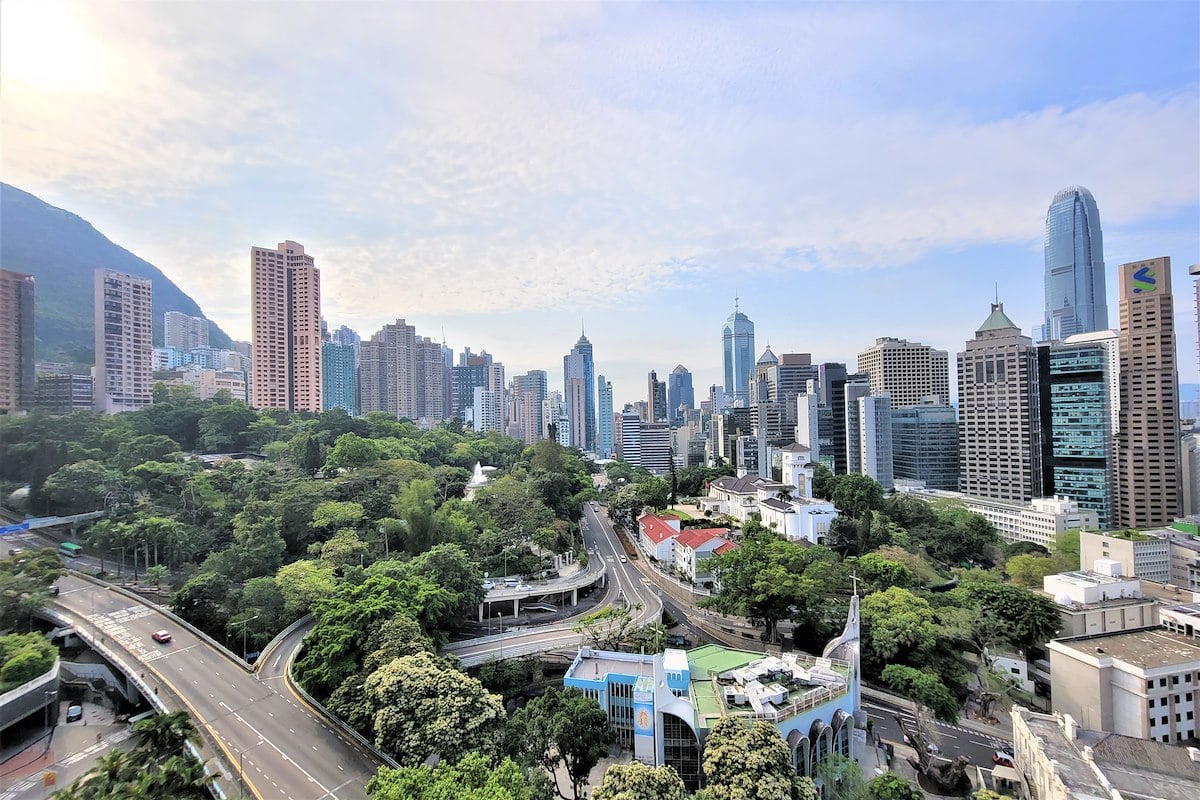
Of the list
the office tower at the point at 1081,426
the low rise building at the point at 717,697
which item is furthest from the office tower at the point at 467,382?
the low rise building at the point at 717,697

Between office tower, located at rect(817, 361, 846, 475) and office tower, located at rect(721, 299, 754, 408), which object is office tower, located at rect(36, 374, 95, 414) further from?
office tower, located at rect(721, 299, 754, 408)

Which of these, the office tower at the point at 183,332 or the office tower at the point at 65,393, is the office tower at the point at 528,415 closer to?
the office tower at the point at 183,332

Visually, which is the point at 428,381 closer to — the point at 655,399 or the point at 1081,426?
the point at 655,399

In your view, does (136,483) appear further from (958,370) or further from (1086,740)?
(958,370)

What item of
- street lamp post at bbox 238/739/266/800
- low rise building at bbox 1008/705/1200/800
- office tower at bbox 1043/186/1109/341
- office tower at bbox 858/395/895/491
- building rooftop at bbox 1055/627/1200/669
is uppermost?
office tower at bbox 1043/186/1109/341

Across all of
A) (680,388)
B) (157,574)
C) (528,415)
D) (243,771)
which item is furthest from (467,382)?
(243,771)

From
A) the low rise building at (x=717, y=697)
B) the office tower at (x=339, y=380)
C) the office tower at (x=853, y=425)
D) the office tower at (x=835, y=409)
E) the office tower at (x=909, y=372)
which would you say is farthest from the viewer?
the office tower at (x=339, y=380)

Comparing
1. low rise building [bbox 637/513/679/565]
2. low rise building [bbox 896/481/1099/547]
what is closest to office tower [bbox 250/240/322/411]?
low rise building [bbox 637/513/679/565]
